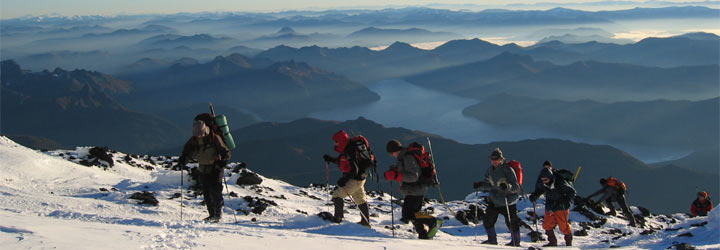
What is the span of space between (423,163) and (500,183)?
1.94m

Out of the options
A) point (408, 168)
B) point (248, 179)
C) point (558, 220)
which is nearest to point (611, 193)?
point (558, 220)

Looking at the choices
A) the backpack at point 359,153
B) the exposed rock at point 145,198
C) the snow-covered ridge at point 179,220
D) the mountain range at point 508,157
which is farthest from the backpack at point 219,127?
the mountain range at point 508,157

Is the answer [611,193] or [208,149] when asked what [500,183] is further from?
[611,193]

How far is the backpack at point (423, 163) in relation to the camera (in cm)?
945

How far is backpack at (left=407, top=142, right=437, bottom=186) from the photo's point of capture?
9.45 m

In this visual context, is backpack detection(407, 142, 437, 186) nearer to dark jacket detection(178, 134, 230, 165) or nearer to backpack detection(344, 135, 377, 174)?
backpack detection(344, 135, 377, 174)

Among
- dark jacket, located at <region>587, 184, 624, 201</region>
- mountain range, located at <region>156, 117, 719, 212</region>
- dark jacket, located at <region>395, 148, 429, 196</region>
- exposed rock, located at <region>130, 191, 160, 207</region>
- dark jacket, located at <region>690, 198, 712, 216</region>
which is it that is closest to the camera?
dark jacket, located at <region>395, 148, 429, 196</region>

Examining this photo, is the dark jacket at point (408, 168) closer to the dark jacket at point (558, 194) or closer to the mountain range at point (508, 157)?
the dark jacket at point (558, 194)

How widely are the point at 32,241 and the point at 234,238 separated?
2.59 metres

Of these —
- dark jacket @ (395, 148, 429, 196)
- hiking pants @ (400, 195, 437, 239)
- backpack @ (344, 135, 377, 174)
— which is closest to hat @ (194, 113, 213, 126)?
backpack @ (344, 135, 377, 174)

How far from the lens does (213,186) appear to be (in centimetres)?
1037

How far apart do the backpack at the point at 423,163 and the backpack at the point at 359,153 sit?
3.36ft

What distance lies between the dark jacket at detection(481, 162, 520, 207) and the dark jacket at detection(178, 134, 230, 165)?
5.63 m

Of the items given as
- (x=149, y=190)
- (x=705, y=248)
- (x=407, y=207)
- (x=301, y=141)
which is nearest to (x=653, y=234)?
(x=705, y=248)
